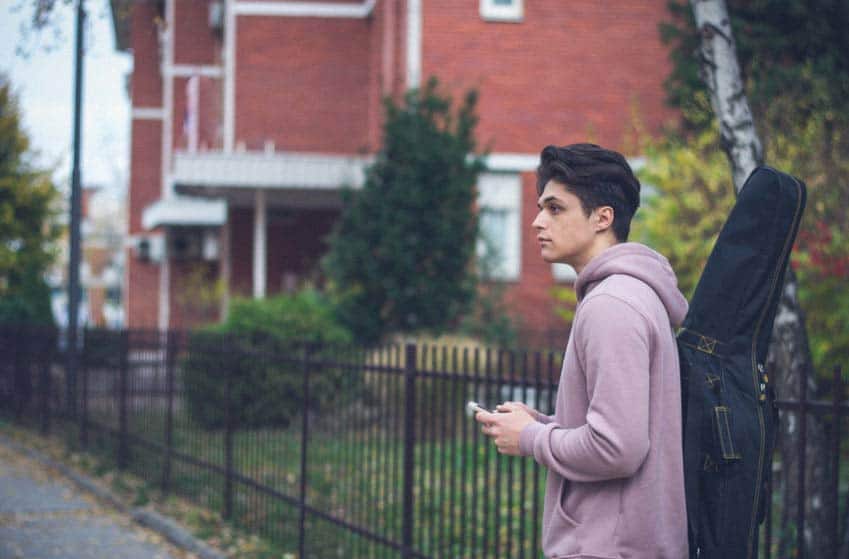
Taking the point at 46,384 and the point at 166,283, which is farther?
the point at 166,283

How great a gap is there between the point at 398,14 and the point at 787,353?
1487cm

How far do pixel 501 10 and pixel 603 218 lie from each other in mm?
16635

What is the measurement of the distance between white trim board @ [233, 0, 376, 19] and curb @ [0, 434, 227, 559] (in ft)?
42.9

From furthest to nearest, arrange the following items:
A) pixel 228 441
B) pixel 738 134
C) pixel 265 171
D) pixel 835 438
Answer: pixel 265 171
pixel 228 441
pixel 738 134
pixel 835 438

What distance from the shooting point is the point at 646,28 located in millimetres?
19047

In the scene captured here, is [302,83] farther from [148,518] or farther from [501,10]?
[148,518]

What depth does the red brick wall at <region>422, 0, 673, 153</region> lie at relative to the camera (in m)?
18.6

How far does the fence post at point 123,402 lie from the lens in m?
10.7

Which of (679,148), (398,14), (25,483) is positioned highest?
(398,14)

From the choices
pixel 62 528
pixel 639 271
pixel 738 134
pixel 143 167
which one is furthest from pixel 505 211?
pixel 143 167

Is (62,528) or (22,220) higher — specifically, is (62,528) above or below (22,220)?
below

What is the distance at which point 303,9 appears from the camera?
23.2 meters

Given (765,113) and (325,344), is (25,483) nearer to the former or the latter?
(325,344)

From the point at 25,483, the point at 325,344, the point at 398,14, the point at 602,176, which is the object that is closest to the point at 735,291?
the point at 602,176
